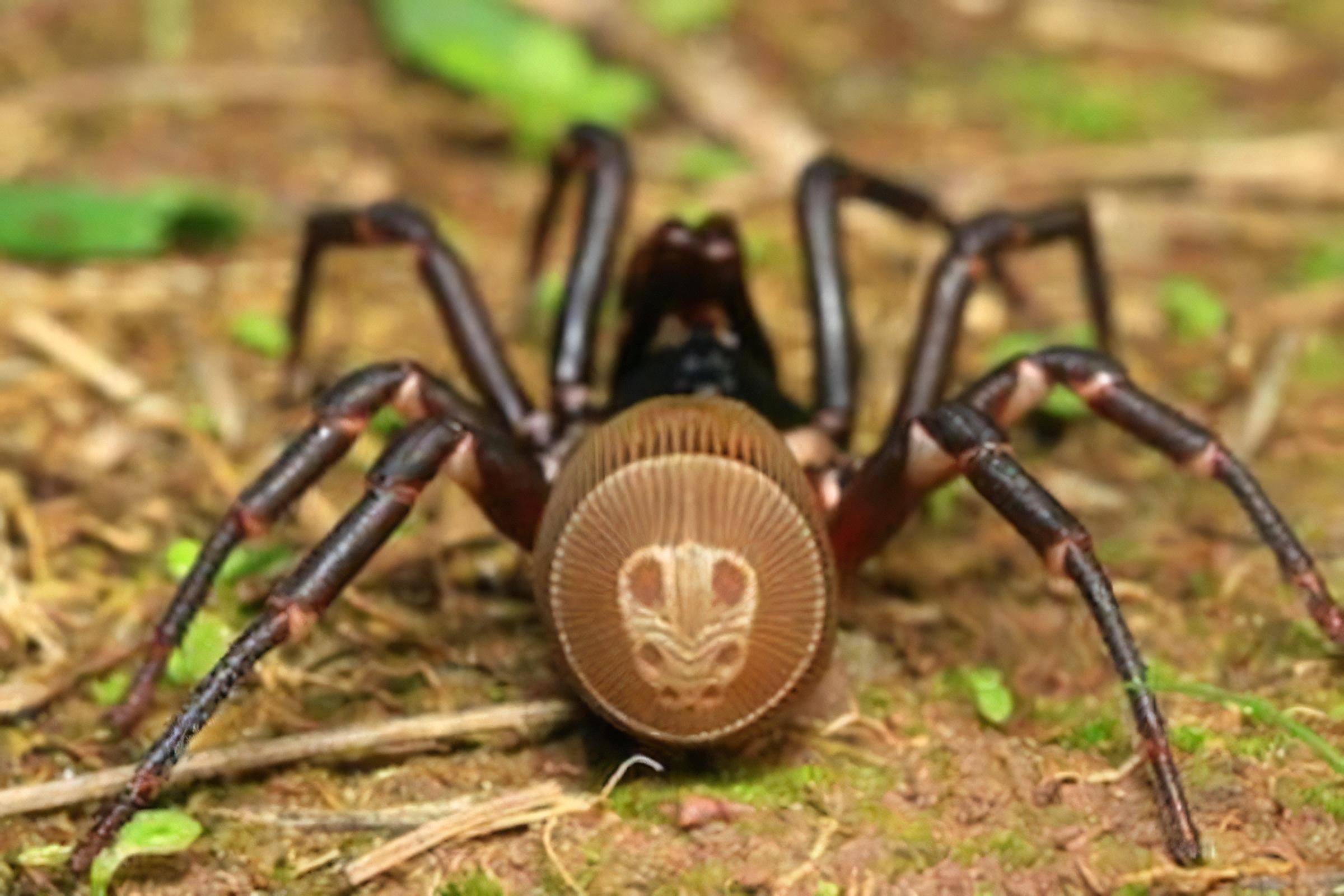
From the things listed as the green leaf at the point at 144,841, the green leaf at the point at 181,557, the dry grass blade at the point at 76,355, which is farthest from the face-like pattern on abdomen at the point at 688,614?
the dry grass blade at the point at 76,355

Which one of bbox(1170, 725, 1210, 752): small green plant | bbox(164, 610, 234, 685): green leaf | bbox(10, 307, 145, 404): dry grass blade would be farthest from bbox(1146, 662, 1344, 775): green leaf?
bbox(10, 307, 145, 404): dry grass blade

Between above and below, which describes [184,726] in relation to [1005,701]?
above

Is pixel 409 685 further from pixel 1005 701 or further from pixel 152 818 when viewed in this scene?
pixel 1005 701

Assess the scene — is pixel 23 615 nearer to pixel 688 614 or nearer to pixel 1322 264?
pixel 688 614

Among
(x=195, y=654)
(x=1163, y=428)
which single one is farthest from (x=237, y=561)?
(x=1163, y=428)

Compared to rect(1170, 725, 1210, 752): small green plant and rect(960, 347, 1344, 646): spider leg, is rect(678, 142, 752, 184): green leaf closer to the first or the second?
rect(960, 347, 1344, 646): spider leg

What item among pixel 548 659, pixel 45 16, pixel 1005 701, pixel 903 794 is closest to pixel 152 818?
pixel 548 659

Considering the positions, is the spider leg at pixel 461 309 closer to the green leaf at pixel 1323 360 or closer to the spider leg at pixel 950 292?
the spider leg at pixel 950 292

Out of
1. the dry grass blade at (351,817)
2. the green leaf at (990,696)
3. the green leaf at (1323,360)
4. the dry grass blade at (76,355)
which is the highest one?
the dry grass blade at (76,355)
